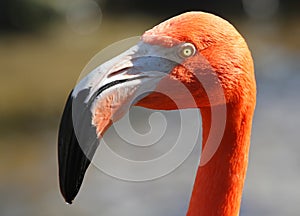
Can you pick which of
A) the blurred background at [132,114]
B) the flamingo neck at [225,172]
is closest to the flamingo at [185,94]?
the flamingo neck at [225,172]

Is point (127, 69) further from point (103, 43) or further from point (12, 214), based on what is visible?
point (103, 43)

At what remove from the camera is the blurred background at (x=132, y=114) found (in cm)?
677

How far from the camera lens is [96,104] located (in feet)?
7.78

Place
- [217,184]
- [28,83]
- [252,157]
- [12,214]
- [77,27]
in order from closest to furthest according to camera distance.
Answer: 1. [217,184]
2. [12,214]
3. [252,157]
4. [28,83]
5. [77,27]

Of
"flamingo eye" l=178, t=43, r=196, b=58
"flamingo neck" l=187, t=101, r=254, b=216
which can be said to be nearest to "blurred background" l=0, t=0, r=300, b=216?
"flamingo neck" l=187, t=101, r=254, b=216

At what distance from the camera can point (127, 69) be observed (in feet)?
8.09

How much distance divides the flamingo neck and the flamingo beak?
330mm

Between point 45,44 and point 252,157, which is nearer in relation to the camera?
point 252,157

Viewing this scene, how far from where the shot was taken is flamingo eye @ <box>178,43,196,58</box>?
2.53 metres

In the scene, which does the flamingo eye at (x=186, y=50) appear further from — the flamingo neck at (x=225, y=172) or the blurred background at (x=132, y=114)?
the blurred background at (x=132, y=114)

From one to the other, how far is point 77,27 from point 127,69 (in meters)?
9.12

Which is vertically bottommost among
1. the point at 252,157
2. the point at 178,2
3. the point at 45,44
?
the point at 252,157

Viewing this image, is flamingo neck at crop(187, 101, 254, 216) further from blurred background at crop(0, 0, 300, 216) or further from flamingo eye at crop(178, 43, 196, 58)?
blurred background at crop(0, 0, 300, 216)

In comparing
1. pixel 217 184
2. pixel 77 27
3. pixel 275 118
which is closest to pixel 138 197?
pixel 275 118
